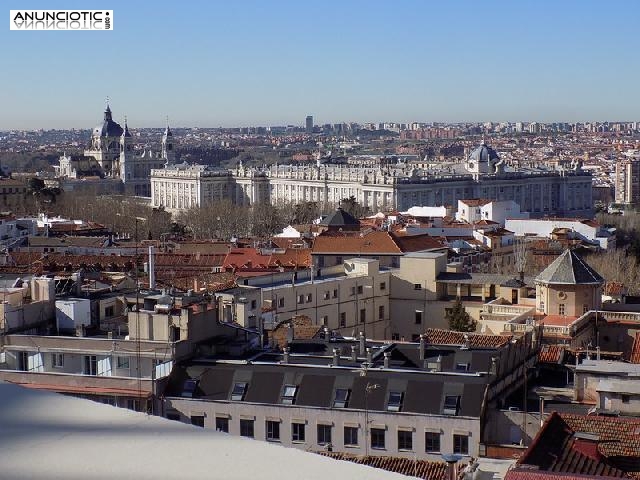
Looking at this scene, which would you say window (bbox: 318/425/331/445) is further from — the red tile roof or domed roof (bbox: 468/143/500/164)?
domed roof (bbox: 468/143/500/164)

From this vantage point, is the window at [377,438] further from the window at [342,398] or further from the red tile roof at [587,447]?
the red tile roof at [587,447]

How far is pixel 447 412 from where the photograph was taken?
491 inches

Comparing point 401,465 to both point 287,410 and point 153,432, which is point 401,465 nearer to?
point 287,410

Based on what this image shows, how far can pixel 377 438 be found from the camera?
494 inches

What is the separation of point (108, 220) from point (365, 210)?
13586 mm

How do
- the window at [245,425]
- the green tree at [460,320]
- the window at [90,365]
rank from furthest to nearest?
the green tree at [460,320] < the window at [90,365] < the window at [245,425]

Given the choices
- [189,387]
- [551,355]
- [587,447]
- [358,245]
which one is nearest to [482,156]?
[358,245]

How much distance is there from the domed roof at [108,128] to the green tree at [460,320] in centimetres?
9585

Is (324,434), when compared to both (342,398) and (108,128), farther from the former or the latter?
(108,128)

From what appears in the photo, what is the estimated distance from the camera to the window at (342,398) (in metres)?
12.7

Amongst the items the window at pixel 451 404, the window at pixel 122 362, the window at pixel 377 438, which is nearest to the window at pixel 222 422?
the window at pixel 122 362

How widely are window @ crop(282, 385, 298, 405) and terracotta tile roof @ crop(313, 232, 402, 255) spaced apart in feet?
56.6

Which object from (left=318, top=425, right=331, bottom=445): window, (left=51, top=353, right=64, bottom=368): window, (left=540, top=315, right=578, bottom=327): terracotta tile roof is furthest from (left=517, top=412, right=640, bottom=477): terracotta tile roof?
(left=540, top=315, right=578, bottom=327): terracotta tile roof

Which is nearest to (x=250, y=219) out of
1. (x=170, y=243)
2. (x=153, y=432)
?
(x=170, y=243)
